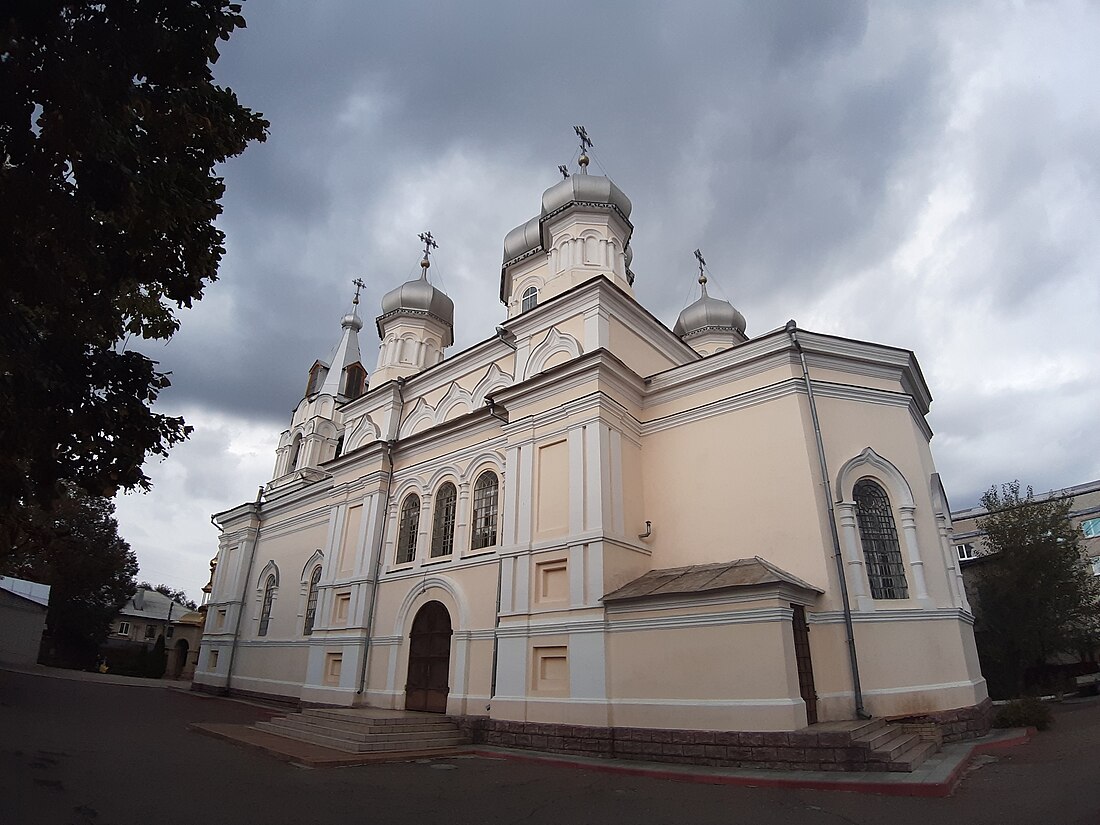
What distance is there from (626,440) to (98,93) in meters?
10.8

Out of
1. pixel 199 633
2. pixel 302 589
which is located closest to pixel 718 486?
pixel 302 589

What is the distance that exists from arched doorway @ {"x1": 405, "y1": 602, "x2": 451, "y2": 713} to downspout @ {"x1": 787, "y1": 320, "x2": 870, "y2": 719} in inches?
327

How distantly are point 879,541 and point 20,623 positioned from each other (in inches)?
1432

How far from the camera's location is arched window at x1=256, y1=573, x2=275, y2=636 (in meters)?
23.0

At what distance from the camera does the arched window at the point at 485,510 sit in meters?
14.8

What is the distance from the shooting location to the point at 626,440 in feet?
44.7

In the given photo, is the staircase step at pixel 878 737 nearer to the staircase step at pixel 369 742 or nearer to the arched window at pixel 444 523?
the staircase step at pixel 369 742

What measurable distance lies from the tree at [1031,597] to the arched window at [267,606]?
2434 cm

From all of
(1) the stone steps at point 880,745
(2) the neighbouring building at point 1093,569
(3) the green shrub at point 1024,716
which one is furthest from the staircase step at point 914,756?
(2) the neighbouring building at point 1093,569

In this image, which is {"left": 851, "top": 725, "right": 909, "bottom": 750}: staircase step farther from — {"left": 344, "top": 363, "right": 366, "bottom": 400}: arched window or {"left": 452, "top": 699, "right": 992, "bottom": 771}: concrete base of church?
{"left": 344, "top": 363, "right": 366, "bottom": 400}: arched window

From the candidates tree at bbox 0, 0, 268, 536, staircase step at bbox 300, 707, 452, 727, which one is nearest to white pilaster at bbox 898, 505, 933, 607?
staircase step at bbox 300, 707, 452, 727

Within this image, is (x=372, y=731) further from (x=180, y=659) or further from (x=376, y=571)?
(x=180, y=659)

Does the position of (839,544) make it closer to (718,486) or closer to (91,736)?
(718,486)

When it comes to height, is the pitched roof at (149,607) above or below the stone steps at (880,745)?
above
